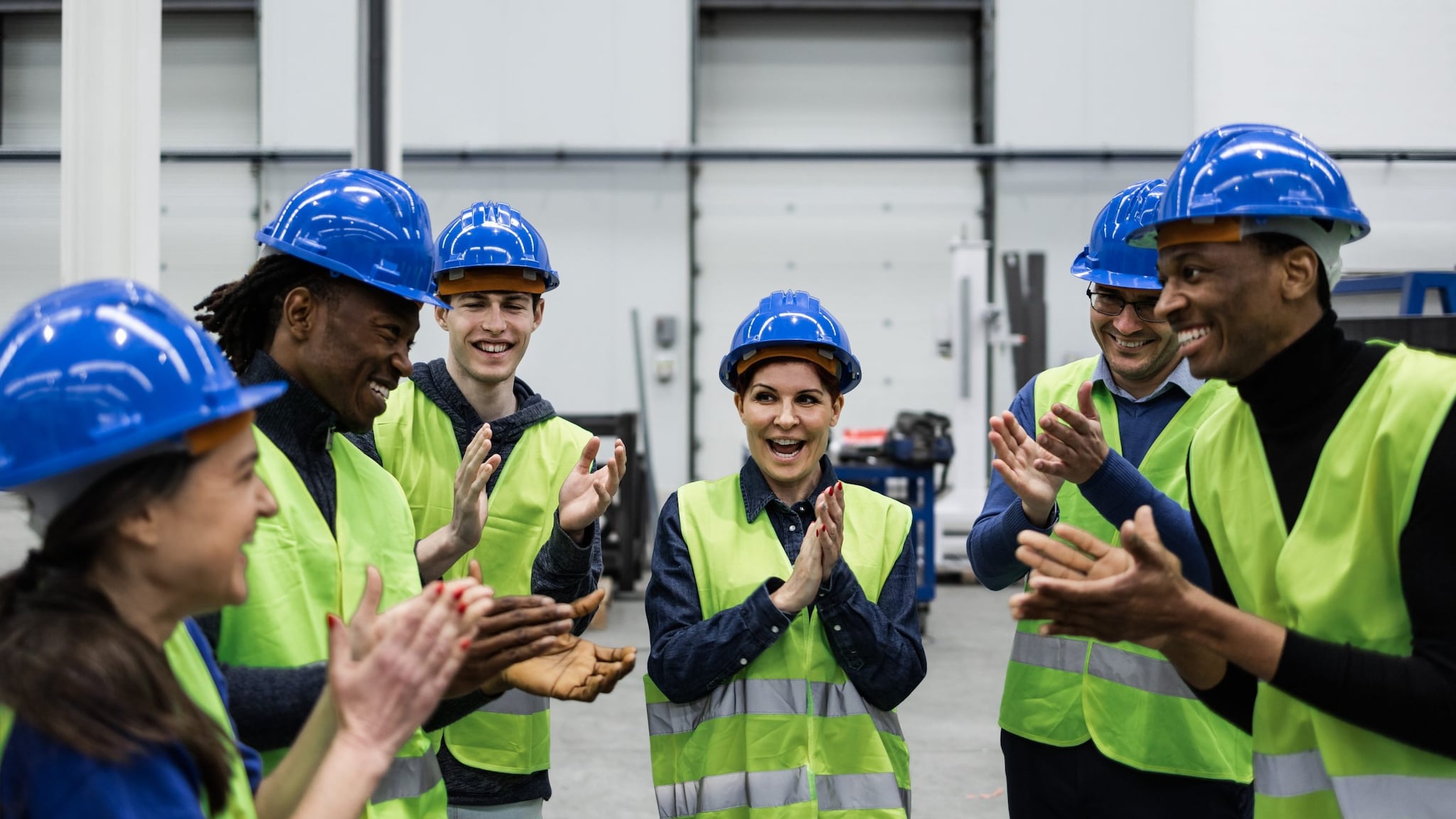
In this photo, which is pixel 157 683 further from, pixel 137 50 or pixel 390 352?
pixel 137 50

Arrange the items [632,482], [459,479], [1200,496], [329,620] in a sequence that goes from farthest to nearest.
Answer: [632,482] < [459,479] < [1200,496] < [329,620]

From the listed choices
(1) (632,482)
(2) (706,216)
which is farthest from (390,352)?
(2) (706,216)

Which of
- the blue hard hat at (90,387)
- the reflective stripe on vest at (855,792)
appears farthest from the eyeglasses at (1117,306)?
the blue hard hat at (90,387)

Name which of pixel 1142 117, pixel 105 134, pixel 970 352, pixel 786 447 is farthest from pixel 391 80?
pixel 1142 117

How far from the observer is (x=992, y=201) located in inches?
448

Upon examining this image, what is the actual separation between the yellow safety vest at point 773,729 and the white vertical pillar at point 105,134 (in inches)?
57.4

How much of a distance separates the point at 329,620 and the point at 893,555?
1326 millimetres

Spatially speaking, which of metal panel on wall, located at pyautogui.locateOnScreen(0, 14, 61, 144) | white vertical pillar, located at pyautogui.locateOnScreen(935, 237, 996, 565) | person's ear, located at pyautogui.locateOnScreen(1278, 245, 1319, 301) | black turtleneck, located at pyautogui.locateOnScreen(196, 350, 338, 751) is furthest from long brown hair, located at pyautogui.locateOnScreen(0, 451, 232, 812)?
metal panel on wall, located at pyautogui.locateOnScreen(0, 14, 61, 144)

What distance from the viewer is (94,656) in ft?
3.50

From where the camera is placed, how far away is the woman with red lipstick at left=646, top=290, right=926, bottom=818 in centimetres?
217

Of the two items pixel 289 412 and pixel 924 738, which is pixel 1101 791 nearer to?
pixel 289 412

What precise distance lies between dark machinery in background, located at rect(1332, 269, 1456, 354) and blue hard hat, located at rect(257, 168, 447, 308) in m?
3.11

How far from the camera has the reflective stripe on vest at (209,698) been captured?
1.24m

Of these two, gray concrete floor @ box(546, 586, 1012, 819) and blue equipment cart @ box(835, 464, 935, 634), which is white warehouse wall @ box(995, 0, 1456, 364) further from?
gray concrete floor @ box(546, 586, 1012, 819)
